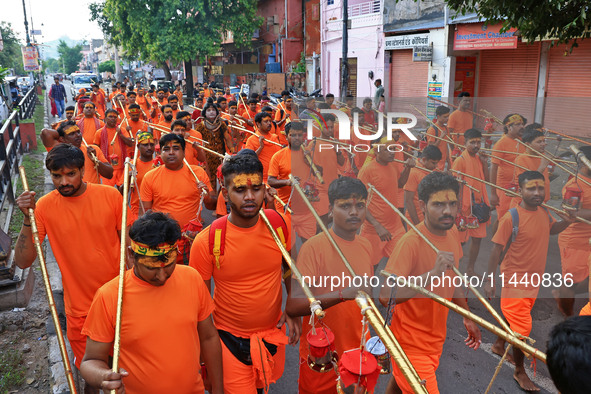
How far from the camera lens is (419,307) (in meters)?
3.28

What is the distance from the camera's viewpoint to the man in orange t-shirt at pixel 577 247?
5.00 m

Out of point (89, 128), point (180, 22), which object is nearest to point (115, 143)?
point (89, 128)

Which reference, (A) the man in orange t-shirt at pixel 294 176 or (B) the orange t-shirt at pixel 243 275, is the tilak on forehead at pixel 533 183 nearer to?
(A) the man in orange t-shirt at pixel 294 176

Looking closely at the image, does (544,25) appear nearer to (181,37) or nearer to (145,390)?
(145,390)

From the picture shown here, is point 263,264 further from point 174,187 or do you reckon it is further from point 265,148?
point 265,148

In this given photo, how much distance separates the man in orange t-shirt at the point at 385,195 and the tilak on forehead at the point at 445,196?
2076 millimetres

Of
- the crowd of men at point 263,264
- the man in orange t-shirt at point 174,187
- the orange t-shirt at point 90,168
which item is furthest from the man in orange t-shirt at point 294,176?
the orange t-shirt at point 90,168

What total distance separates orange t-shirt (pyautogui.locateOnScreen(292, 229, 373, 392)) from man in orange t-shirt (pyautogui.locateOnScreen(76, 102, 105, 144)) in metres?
6.66

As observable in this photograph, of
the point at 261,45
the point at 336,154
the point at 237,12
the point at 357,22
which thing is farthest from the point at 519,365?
the point at 261,45

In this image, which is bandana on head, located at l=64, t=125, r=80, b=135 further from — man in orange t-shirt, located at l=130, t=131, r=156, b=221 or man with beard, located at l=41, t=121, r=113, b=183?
man in orange t-shirt, located at l=130, t=131, r=156, b=221

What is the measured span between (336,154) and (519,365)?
3.32 m

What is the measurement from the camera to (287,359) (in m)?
4.95

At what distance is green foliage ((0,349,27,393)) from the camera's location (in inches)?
172

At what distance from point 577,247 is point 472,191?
133cm
